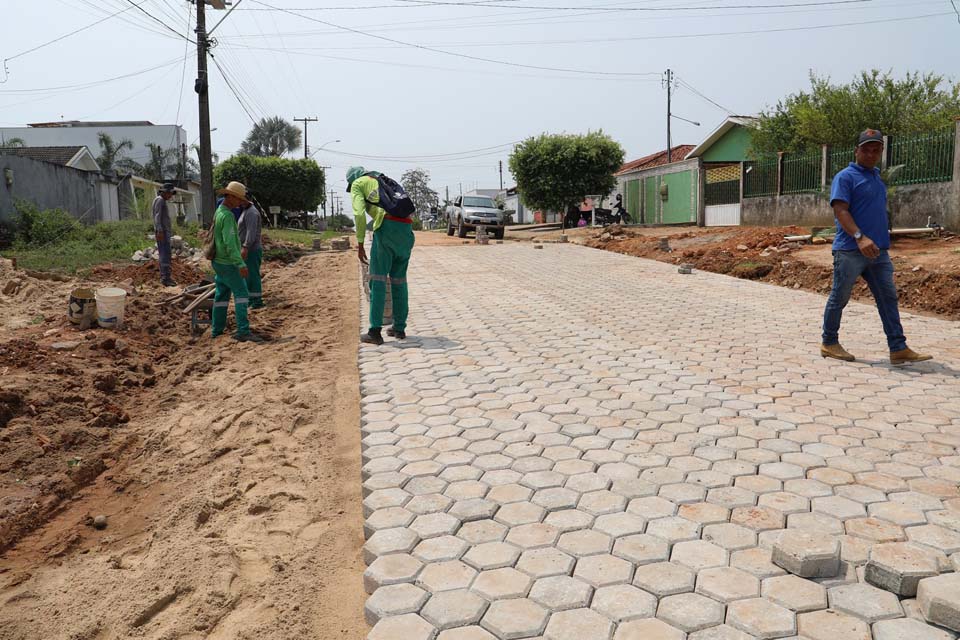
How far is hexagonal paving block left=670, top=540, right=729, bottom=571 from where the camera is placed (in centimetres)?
283

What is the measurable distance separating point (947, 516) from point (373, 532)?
256 cm

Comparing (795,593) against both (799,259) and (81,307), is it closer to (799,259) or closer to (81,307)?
(81,307)

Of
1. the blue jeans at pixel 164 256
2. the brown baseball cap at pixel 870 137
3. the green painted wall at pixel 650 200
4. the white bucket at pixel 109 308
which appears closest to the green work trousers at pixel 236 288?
the white bucket at pixel 109 308

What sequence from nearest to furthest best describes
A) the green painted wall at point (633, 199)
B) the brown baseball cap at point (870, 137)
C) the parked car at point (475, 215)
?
1. the brown baseball cap at point (870, 137)
2. the parked car at point (475, 215)
3. the green painted wall at point (633, 199)

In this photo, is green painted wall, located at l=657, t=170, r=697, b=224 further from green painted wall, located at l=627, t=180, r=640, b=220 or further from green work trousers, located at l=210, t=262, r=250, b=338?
green work trousers, located at l=210, t=262, r=250, b=338

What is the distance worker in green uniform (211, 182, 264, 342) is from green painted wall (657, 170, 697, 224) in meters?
20.0

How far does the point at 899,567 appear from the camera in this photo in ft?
8.68

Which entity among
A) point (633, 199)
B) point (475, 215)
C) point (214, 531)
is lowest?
point (214, 531)

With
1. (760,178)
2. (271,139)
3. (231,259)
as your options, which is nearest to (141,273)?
(231,259)

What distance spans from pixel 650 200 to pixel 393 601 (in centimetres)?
2813

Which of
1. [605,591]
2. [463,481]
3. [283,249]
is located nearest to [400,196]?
[463,481]

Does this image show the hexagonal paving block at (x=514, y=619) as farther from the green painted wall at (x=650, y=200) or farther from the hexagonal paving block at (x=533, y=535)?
the green painted wall at (x=650, y=200)

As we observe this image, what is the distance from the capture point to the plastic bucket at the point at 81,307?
8.17m

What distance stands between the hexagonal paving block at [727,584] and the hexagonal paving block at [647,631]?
0.27m
